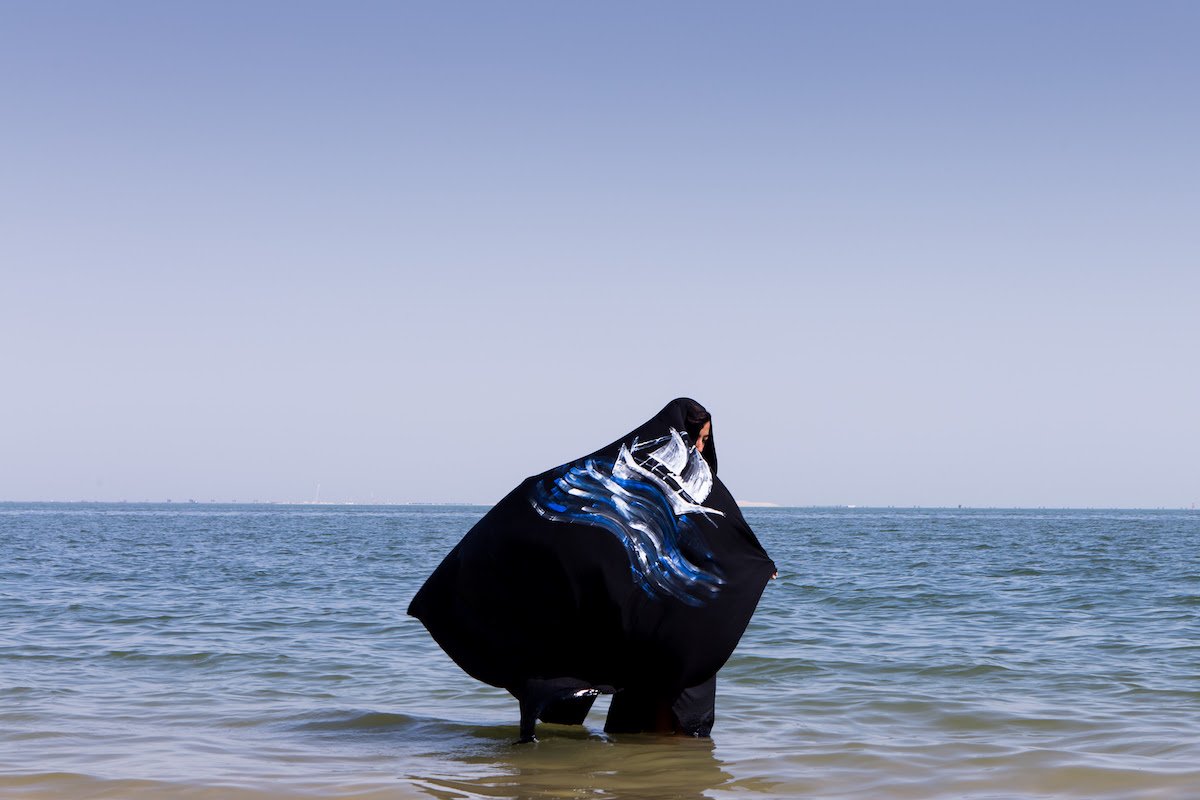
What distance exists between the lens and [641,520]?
5688 mm

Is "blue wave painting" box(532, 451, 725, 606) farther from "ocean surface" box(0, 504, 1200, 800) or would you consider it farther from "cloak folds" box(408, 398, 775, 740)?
"ocean surface" box(0, 504, 1200, 800)

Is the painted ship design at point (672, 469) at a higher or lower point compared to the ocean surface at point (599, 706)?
higher

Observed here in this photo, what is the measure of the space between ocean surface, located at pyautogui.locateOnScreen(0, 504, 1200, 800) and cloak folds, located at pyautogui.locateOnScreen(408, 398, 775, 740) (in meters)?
0.46

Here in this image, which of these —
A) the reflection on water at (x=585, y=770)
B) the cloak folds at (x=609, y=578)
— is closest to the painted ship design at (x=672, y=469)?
the cloak folds at (x=609, y=578)

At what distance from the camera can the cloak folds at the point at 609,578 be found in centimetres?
561

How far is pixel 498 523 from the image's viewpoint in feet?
19.0

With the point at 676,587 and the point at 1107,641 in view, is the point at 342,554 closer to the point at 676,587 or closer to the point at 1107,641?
the point at 1107,641

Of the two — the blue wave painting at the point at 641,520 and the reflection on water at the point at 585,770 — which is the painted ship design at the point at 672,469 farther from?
the reflection on water at the point at 585,770

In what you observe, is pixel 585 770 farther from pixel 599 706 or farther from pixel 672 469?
pixel 599 706

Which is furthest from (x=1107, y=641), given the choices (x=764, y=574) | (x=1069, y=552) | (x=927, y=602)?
(x=1069, y=552)

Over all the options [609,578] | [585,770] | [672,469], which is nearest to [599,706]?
[585,770]

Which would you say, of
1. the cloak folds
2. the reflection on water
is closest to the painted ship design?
the cloak folds

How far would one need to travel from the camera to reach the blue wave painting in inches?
222

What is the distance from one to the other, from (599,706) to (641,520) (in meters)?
2.23
